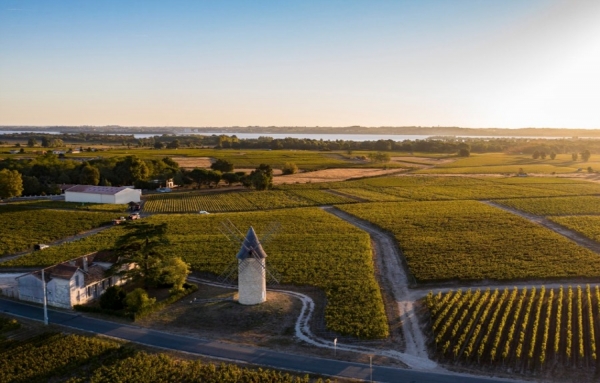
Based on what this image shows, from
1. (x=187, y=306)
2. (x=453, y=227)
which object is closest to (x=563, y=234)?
(x=453, y=227)

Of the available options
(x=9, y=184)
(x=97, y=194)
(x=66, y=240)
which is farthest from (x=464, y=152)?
(x=66, y=240)

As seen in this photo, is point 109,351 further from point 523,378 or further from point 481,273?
point 481,273

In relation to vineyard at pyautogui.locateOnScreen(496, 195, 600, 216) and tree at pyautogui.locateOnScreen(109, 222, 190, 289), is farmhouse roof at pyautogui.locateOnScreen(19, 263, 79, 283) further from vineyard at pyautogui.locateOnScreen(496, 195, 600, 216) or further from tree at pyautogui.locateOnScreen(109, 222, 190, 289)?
vineyard at pyautogui.locateOnScreen(496, 195, 600, 216)

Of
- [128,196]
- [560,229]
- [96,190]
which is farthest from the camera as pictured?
[128,196]

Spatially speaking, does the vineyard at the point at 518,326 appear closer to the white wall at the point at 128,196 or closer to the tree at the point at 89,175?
the white wall at the point at 128,196

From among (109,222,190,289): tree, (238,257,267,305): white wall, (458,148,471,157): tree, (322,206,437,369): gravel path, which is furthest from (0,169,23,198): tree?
(458,148,471,157): tree

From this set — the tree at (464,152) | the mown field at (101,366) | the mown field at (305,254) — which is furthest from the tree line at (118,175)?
the tree at (464,152)

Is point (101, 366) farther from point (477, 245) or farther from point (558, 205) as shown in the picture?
point (558, 205)
